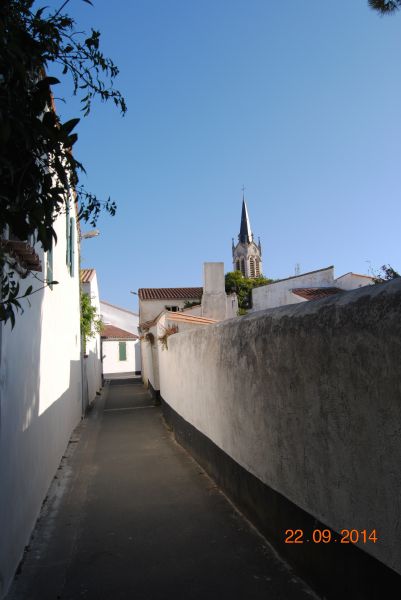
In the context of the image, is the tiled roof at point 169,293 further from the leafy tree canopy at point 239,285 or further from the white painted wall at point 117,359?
the leafy tree canopy at point 239,285

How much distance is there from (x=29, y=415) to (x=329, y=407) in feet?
11.1

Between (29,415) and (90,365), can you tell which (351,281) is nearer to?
(90,365)

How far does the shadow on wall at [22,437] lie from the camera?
3615 mm

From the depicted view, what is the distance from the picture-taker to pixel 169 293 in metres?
36.3

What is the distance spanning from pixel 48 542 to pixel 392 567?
3560 mm

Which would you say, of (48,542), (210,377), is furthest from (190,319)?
(48,542)

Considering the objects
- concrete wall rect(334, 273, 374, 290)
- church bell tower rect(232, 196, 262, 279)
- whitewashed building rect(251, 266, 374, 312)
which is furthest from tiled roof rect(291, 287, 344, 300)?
church bell tower rect(232, 196, 262, 279)

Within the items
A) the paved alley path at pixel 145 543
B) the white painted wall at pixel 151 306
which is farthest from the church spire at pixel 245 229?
the paved alley path at pixel 145 543

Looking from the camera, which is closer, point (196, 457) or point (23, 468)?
point (23, 468)

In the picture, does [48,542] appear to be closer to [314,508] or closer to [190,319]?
[314,508]

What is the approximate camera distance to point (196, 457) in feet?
24.5

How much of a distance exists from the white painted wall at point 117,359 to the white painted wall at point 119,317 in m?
6.16

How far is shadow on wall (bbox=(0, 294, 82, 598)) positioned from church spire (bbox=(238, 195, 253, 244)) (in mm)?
64902

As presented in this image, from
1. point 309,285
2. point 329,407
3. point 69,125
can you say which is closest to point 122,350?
point 309,285
